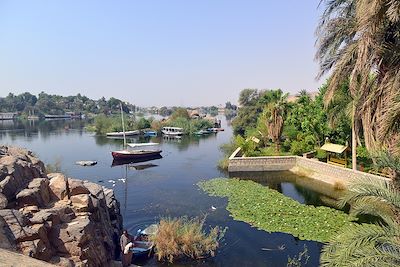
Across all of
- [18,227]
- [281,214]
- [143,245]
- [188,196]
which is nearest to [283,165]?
[188,196]

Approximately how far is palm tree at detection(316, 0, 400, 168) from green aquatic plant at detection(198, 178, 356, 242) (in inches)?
214

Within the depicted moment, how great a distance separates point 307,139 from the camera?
1223 inches

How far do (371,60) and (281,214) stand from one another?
1046 cm

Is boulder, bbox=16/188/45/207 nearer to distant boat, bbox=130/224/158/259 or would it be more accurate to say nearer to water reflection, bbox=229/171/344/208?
distant boat, bbox=130/224/158/259

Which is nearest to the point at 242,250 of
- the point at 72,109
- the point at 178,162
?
the point at 178,162

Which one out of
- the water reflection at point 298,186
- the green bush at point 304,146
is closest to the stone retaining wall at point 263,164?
the water reflection at point 298,186

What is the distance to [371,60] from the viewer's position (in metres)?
9.57

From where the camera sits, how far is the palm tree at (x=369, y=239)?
5988 millimetres

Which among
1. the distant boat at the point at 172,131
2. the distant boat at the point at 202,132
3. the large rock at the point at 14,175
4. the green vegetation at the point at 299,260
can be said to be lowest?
the green vegetation at the point at 299,260

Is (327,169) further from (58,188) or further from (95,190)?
(58,188)

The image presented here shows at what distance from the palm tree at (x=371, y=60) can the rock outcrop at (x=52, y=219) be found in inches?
334

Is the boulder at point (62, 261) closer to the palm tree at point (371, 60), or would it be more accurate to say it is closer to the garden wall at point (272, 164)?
the palm tree at point (371, 60)

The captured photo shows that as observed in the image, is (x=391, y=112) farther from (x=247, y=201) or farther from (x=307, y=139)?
(x=307, y=139)

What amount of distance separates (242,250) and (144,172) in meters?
20.1
